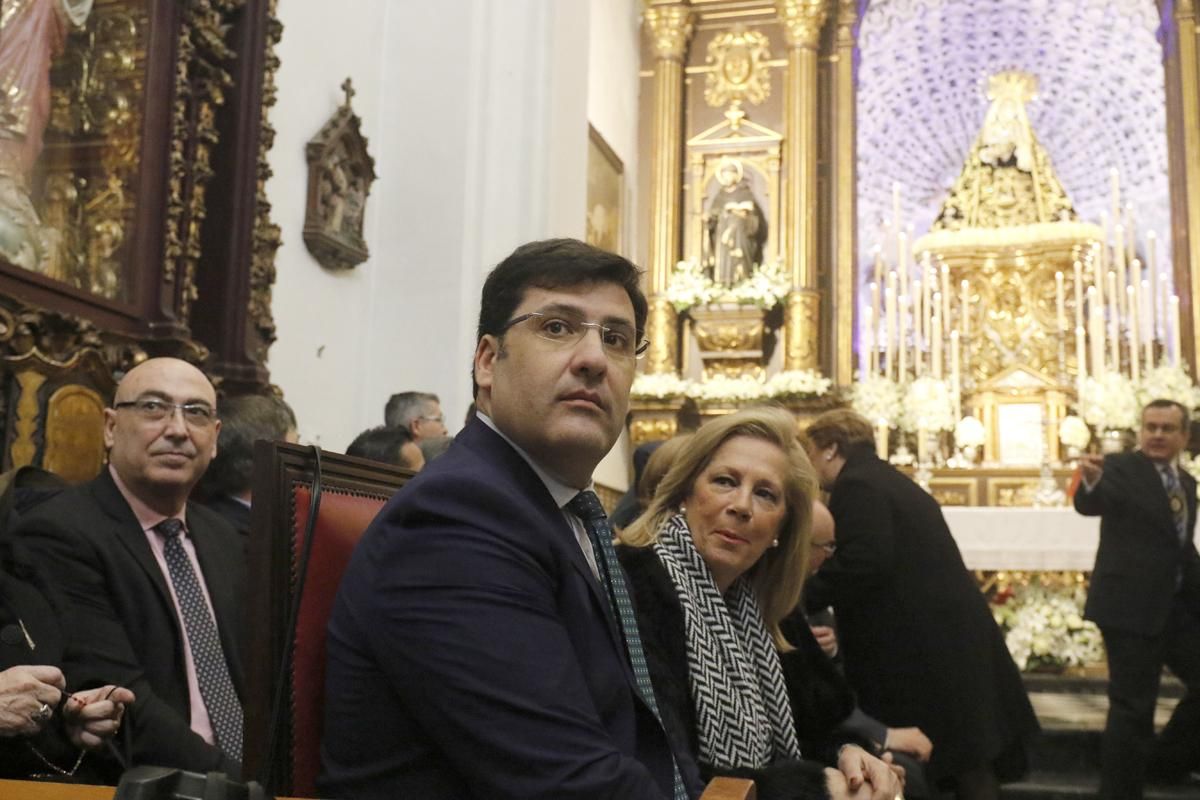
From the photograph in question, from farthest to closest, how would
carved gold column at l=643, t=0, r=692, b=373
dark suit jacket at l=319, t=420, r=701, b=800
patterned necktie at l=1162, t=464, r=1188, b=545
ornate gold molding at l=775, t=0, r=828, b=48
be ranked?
1. ornate gold molding at l=775, t=0, r=828, b=48
2. carved gold column at l=643, t=0, r=692, b=373
3. patterned necktie at l=1162, t=464, r=1188, b=545
4. dark suit jacket at l=319, t=420, r=701, b=800

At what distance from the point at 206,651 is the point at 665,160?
29.3ft

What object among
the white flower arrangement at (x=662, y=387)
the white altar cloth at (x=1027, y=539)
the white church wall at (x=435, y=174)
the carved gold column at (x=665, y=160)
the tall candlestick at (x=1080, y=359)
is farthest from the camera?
the carved gold column at (x=665, y=160)

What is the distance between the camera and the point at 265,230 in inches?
195

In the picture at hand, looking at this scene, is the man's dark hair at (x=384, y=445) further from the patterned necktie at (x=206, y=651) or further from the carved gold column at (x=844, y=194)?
the carved gold column at (x=844, y=194)

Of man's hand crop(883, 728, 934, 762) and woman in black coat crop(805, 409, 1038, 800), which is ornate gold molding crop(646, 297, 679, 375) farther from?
man's hand crop(883, 728, 934, 762)

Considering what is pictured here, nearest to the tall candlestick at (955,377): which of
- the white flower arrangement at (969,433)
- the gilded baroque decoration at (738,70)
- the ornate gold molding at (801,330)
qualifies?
the white flower arrangement at (969,433)

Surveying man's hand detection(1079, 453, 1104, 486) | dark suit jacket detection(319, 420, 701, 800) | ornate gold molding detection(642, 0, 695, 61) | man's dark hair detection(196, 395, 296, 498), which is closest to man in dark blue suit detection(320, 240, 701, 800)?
dark suit jacket detection(319, 420, 701, 800)

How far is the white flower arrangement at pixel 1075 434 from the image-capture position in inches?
380

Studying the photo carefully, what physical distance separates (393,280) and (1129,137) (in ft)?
26.7

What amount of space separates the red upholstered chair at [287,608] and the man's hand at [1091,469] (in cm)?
402

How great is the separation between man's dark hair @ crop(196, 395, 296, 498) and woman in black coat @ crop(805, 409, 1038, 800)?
1.74 m

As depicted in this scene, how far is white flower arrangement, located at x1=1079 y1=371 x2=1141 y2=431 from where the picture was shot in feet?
31.0

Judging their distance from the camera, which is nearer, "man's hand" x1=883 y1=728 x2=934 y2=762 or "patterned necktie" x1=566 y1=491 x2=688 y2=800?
"patterned necktie" x1=566 y1=491 x2=688 y2=800

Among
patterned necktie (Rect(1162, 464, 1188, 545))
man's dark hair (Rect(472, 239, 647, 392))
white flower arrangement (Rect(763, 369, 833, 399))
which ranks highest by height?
white flower arrangement (Rect(763, 369, 833, 399))
